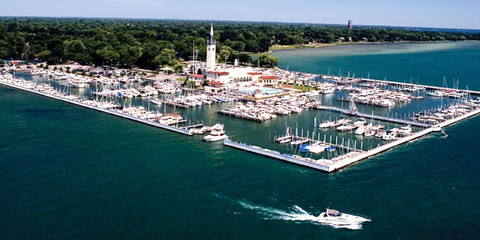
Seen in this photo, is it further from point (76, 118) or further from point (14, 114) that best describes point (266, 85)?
point (14, 114)

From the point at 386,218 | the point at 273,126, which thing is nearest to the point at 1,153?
the point at 273,126

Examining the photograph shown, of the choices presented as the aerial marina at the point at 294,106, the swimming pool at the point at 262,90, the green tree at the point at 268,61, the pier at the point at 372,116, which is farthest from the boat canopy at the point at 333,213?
the green tree at the point at 268,61

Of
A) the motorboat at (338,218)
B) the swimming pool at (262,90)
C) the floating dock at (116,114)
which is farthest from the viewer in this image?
the swimming pool at (262,90)

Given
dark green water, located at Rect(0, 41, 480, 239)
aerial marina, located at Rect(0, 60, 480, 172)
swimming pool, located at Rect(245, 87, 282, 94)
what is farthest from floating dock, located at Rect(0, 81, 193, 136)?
swimming pool, located at Rect(245, 87, 282, 94)

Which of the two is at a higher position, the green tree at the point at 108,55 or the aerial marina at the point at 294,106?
the green tree at the point at 108,55

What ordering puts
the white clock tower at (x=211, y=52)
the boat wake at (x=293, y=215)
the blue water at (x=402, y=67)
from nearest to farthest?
the boat wake at (x=293, y=215) < the white clock tower at (x=211, y=52) < the blue water at (x=402, y=67)

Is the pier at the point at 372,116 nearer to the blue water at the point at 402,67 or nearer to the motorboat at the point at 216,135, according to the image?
the motorboat at the point at 216,135

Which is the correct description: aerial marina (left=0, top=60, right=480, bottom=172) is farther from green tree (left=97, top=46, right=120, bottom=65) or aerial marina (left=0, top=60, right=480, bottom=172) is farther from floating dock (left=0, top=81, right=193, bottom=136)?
green tree (left=97, top=46, right=120, bottom=65)
